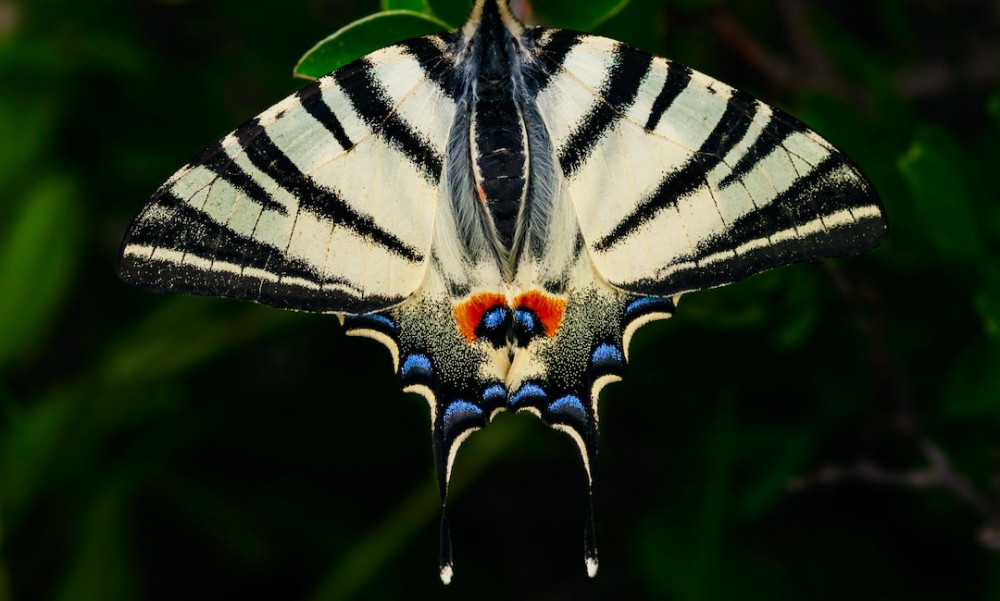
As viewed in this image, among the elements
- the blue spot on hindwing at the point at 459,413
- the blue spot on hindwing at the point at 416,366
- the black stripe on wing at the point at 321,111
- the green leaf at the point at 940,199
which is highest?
the black stripe on wing at the point at 321,111

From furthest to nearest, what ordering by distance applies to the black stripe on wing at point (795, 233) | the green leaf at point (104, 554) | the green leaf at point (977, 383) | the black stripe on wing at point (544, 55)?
the green leaf at point (104, 554) → the green leaf at point (977, 383) → the black stripe on wing at point (544, 55) → the black stripe on wing at point (795, 233)

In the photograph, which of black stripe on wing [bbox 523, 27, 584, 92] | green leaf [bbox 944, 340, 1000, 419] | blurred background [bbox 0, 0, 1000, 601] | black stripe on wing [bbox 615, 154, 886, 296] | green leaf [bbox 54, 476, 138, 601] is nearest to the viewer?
black stripe on wing [bbox 615, 154, 886, 296]

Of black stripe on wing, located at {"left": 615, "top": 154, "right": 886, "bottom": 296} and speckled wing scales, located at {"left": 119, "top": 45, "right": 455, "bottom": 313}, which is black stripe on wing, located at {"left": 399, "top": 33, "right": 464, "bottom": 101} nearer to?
speckled wing scales, located at {"left": 119, "top": 45, "right": 455, "bottom": 313}

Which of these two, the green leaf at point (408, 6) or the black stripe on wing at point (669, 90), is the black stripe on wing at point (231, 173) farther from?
the black stripe on wing at point (669, 90)

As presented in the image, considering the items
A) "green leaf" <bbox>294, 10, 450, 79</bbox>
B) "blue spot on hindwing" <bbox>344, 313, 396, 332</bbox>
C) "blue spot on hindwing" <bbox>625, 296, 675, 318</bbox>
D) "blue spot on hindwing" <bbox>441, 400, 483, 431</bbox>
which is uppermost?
"green leaf" <bbox>294, 10, 450, 79</bbox>

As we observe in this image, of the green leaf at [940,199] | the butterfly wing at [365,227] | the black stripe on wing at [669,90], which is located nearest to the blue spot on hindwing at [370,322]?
the butterfly wing at [365,227]

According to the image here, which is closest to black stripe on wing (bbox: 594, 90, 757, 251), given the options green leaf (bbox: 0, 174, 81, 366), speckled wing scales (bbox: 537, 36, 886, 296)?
speckled wing scales (bbox: 537, 36, 886, 296)

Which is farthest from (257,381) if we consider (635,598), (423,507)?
(635,598)
